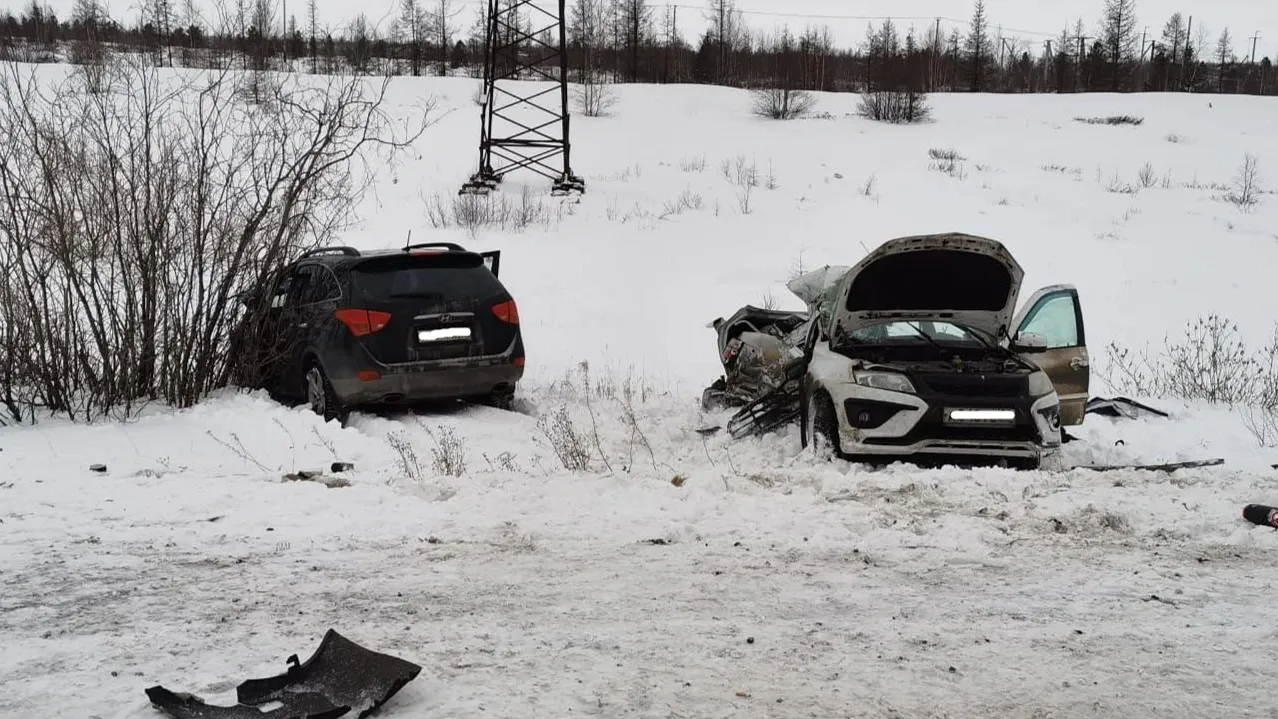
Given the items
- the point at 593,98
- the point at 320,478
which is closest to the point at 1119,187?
the point at 593,98

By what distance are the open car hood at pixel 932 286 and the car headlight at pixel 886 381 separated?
3.02ft

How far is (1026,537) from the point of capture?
604 cm

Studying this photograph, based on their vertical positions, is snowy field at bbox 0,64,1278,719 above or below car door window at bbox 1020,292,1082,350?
below

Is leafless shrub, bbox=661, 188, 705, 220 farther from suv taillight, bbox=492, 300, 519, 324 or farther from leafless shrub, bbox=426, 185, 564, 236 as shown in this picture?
suv taillight, bbox=492, 300, 519, 324

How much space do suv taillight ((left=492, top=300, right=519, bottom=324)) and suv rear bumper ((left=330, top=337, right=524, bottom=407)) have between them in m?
0.25

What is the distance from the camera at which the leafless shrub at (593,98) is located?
41188 millimetres

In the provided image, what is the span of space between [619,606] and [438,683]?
45.6 inches

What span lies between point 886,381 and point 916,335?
4.05ft

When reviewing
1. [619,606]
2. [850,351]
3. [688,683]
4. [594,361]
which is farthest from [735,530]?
[594,361]

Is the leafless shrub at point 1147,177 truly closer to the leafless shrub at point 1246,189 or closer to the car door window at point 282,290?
the leafless shrub at point 1246,189

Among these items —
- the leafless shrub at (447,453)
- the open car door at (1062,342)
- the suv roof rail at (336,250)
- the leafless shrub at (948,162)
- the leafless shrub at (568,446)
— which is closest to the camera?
the leafless shrub at (447,453)

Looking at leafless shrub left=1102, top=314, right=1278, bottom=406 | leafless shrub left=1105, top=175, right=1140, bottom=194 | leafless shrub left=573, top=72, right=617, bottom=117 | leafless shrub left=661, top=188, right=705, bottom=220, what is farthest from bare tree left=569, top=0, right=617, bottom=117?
leafless shrub left=1102, top=314, right=1278, bottom=406

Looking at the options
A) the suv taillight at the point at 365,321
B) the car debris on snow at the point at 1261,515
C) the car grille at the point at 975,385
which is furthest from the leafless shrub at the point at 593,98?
the car debris on snow at the point at 1261,515

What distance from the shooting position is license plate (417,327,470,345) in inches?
380
